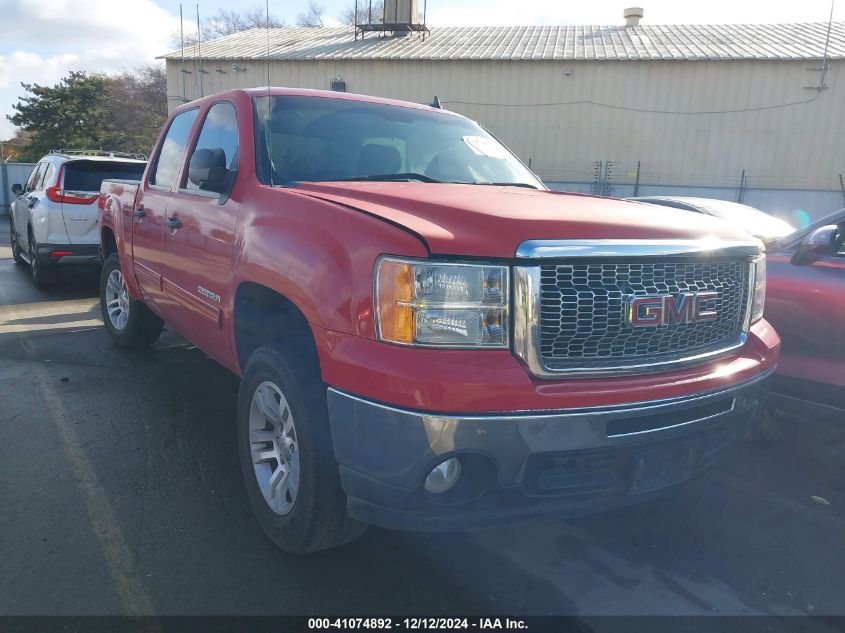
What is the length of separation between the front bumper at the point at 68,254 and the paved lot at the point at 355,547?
5136mm

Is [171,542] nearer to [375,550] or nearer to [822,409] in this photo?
[375,550]

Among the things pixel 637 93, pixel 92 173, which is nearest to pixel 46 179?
pixel 92 173

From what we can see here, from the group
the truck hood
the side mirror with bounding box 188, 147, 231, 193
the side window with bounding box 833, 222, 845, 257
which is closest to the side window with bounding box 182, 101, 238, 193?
the side mirror with bounding box 188, 147, 231, 193

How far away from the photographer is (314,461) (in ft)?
7.96

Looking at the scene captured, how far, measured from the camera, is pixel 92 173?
909 cm

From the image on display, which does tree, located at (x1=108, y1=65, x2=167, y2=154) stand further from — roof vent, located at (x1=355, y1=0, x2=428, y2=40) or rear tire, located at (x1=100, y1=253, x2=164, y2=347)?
rear tire, located at (x1=100, y1=253, x2=164, y2=347)

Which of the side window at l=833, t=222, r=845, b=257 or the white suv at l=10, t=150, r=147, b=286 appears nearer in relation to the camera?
the side window at l=833, t=222, r=845, b=257

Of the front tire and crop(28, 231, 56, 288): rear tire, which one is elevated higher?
the front tire

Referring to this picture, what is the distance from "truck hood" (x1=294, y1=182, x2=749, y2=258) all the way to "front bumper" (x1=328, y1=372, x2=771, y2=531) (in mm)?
586

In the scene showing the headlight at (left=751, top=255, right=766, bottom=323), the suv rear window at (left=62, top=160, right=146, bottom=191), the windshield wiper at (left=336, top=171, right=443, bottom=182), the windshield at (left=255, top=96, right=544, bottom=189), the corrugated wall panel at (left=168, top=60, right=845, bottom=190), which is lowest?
the headlight at (left=751, top=255, right=766, bottom=323)

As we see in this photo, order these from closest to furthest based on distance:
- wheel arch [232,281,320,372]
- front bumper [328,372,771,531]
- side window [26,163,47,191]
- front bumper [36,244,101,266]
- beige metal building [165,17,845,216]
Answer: front bumper [328,372,771,531] < wheel arch [232,281,320,372] < front bumper [36,244,101,266] < side window [26,163,47,191] < beige metal building [165,17,845,216]

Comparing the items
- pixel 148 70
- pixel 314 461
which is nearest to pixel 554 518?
pixel 314 461

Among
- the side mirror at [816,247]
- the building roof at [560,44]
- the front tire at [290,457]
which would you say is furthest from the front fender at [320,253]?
the building roof at [560,44]

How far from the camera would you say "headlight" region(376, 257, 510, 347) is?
217 cm
